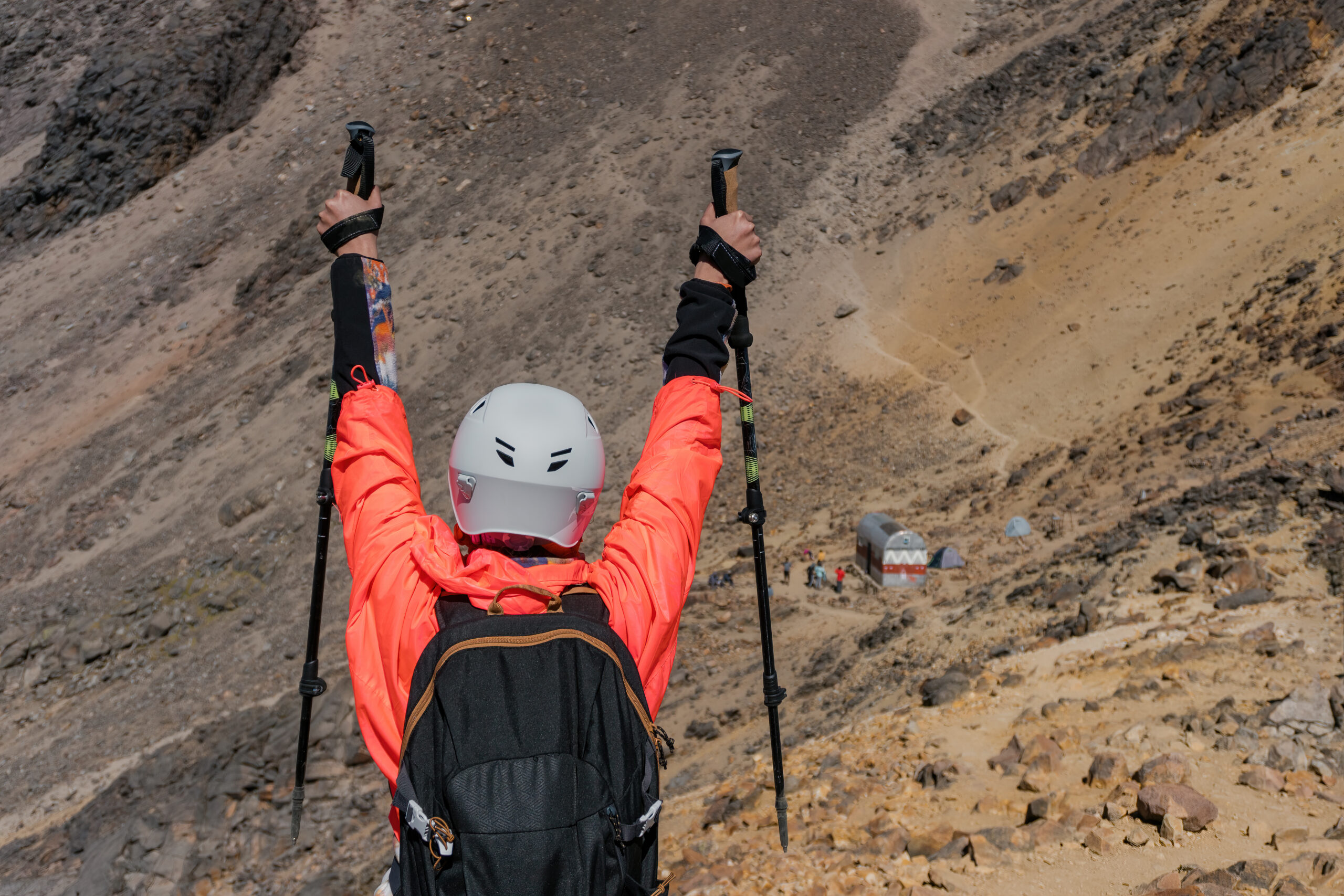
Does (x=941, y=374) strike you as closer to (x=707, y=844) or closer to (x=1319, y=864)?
(x=707, y=844)

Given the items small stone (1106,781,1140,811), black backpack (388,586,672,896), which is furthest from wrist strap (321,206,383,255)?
small stone (1106,781,1140,811)

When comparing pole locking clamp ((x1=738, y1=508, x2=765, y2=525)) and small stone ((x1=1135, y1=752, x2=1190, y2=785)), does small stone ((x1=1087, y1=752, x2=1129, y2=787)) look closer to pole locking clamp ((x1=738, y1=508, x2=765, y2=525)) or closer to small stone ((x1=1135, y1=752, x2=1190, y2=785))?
small stone ((x1=1135, y1=752, x2=1190, y2=785))

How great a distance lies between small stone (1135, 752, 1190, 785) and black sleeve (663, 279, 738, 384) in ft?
14.6

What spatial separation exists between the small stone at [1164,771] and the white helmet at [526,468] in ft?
15.8

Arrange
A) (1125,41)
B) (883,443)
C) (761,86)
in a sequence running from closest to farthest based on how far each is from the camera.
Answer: (883,443) < (1125,41) < (761,86)

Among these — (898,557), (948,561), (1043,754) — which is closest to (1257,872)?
(1043,754)

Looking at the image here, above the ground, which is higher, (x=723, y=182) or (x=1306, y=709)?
(x=723, y=182)

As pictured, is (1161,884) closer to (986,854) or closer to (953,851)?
(986,854)

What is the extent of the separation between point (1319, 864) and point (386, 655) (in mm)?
4679

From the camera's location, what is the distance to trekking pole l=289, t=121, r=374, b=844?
330 centimetres

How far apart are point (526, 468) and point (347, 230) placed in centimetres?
111

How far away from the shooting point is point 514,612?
7.95 ft

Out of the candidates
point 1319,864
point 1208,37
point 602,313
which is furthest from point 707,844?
point 1208,37

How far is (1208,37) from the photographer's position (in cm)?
2658
